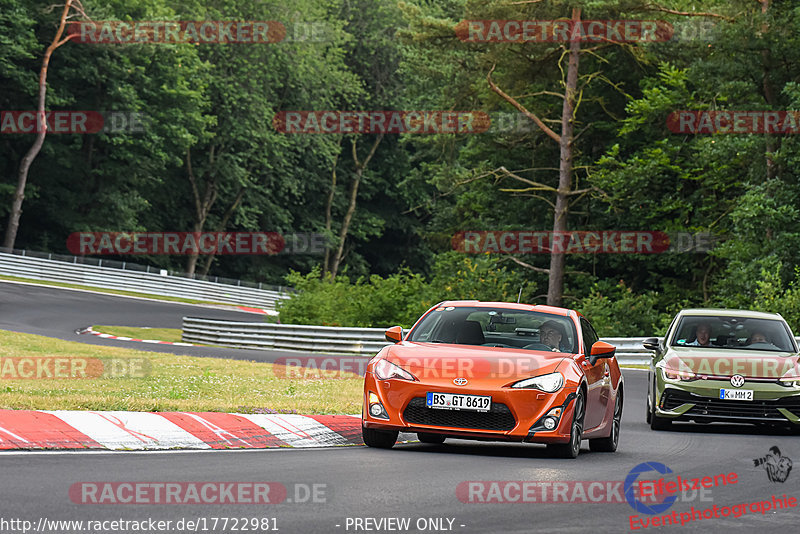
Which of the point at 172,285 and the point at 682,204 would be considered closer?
the point at 682,204

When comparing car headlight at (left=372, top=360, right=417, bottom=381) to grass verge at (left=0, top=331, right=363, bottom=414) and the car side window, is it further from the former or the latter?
grass verge at (left=0, top=331, right=363, bottom=414)

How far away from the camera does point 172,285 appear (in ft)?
199

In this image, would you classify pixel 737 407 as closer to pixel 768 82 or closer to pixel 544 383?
pixel 544 383

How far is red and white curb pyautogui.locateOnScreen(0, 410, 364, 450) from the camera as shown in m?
10.7

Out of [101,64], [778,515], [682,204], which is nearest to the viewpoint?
[778,515]

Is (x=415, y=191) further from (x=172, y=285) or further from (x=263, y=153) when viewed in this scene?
(x=172, y=285)

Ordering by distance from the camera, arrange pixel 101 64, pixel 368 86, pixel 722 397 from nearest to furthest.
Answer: pixel 722 397 → pixel 101 64 → pixel 368 86

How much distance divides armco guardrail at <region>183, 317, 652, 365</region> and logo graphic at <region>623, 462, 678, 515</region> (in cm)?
2073

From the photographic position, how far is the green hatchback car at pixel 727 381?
15633 millimetres

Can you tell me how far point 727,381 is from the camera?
15.6 m

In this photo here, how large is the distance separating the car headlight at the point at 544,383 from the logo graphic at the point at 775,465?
1967 mm

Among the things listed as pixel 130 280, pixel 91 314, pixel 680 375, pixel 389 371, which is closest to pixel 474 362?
pixel 389 371

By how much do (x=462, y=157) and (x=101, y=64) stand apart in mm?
21286

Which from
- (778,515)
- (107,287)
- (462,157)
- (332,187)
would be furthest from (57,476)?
(332,187)
